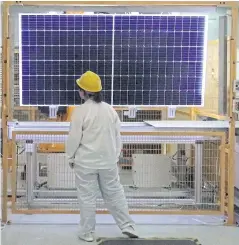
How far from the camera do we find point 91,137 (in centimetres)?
359

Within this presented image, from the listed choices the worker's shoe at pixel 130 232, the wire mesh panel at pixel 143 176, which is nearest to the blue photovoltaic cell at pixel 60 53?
the wire mesh panel at pixel 143 176

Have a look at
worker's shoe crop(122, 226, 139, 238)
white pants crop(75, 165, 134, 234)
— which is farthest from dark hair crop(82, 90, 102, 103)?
worker's shoe crop(122, 226, 139, 238)

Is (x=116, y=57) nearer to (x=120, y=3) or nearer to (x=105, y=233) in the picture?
(x=120, y=3)

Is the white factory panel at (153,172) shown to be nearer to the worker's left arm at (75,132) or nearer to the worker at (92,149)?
the worker at (92,149)

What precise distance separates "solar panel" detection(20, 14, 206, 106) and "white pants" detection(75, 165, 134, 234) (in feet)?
3.29

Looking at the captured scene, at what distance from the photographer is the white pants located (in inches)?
143

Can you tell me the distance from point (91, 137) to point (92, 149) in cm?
10

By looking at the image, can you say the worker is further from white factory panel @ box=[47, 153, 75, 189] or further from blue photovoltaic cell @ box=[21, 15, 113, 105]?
white factory panel @ box=[47, 153, 75, 189]

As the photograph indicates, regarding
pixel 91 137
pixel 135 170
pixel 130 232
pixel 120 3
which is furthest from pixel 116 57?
pixel 130 232

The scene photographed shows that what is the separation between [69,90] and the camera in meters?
4.36

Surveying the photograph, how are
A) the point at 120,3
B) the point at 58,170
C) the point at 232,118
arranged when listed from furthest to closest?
1. the point at 58,170
2. the point at 232,118
3. the point at 120,3

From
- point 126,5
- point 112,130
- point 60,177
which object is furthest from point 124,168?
point 126,5

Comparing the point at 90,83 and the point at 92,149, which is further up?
the point at 90,83

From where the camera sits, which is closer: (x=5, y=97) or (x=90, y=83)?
(x=90, y=83)
